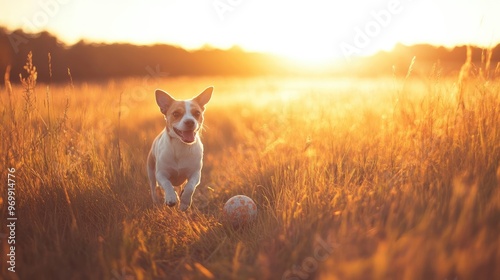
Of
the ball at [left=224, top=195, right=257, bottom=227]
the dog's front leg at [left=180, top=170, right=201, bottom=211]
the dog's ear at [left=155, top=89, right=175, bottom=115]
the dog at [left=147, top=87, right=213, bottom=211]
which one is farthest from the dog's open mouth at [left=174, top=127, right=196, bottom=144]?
the ball at [left=224, top=195, right=257, bottom=227]

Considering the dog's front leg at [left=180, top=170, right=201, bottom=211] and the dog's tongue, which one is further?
the dog's tongue

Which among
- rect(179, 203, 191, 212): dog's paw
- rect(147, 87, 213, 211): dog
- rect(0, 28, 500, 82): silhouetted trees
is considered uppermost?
rect(0, 28, 500, 82): silhouetted trees

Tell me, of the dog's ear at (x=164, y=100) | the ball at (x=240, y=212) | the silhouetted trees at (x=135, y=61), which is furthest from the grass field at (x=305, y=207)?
the silhouetted trees at (x=135, y=61)

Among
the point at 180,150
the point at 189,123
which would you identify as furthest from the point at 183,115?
the point at 180,150

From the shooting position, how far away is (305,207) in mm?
3549

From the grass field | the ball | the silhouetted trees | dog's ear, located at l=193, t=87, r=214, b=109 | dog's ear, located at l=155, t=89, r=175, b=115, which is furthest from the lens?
the silhouetted trees

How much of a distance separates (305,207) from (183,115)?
95.4 inches

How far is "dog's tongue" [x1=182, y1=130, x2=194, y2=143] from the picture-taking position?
16.6 feet

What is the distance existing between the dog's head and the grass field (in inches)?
34.4

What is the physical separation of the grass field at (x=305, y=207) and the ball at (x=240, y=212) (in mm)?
103

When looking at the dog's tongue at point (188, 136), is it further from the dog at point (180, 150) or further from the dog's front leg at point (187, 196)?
the dog's front leg at point (187, 196)

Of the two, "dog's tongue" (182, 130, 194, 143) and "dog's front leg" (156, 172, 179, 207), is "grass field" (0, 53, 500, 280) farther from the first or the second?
"dog's tongue" (182, 130, 194, 143)

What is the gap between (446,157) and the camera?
377cm

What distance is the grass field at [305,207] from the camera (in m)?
2.67
